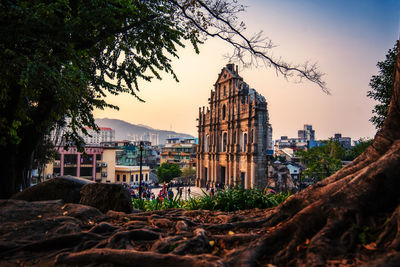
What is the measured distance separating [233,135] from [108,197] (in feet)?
87.9

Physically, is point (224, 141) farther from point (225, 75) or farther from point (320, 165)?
point (320, 165)

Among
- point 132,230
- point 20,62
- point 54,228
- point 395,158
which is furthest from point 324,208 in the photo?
point 20,62

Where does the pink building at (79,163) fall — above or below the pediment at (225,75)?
below

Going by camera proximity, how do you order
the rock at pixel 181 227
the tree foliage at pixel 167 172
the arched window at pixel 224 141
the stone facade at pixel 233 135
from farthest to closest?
the tree foliage at pixel 167 172
the arched window at pixel 224 141
the stone facade at pixel 233 135
the rock at pixel 181 227

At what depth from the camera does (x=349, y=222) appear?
2787mm

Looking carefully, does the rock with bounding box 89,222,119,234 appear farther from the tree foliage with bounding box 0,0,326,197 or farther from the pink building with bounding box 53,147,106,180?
the pink building with bounding box 53,147,106,180

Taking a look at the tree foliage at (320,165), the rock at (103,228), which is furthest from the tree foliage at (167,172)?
the rock at (103,228)

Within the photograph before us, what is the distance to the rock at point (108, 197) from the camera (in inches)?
238

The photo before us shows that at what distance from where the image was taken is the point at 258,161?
92.9 feet

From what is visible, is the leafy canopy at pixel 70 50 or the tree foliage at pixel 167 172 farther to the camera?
the tree foliage at pixel 167 172

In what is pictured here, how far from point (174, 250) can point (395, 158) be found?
9.10 ft

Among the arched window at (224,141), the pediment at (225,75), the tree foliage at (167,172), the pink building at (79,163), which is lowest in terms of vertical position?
the tree foliage at (167,172)

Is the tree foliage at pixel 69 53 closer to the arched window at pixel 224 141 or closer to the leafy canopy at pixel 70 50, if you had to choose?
the leafy canopy at pixel 70 50

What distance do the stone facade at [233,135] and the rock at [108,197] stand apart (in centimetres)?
2007
